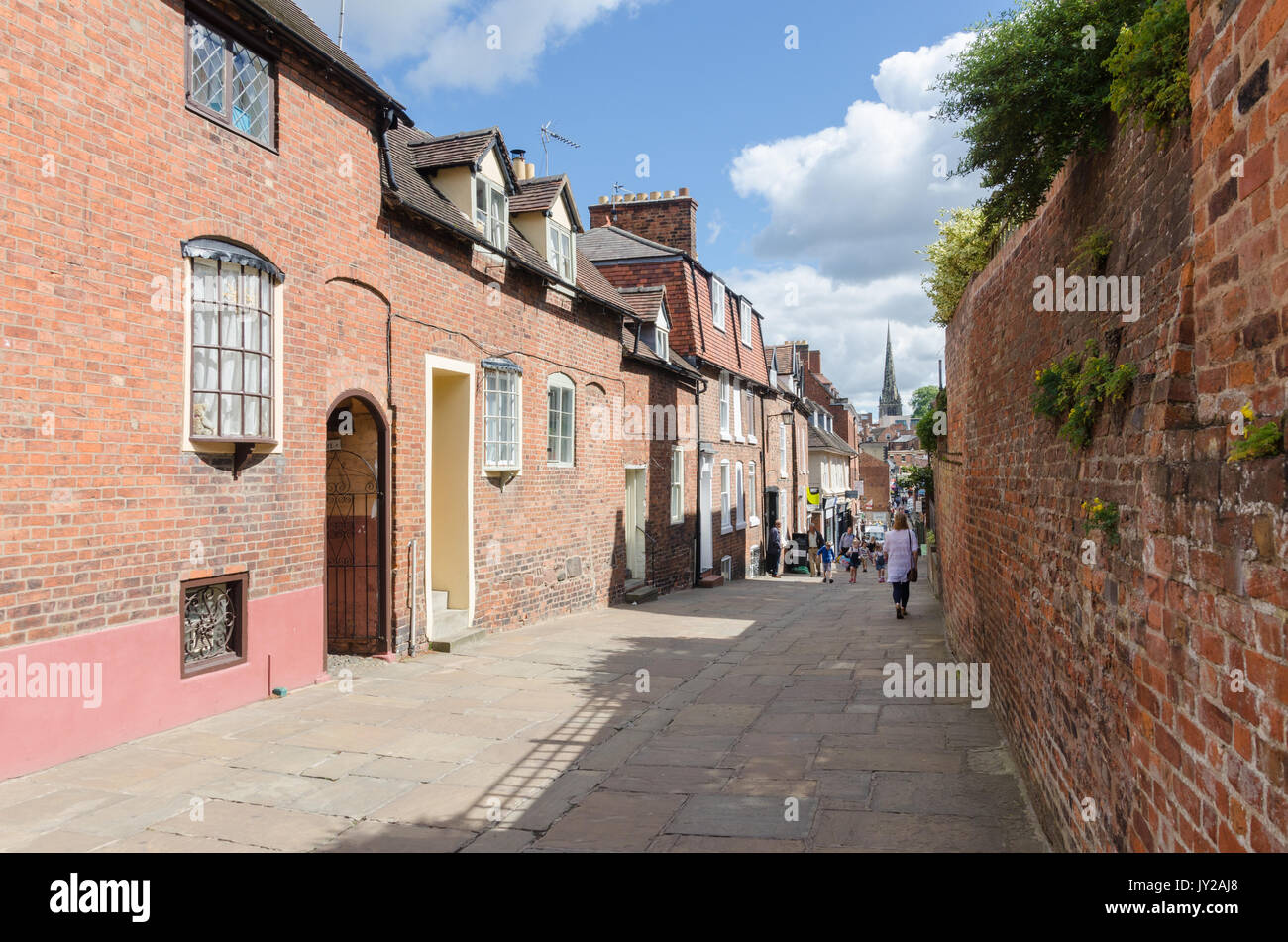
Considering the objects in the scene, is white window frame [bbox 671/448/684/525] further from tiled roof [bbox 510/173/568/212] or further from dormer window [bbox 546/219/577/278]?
tiled roof [bbox 510/173/568/212]

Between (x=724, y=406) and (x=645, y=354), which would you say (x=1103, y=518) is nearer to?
(x=645, y=354)

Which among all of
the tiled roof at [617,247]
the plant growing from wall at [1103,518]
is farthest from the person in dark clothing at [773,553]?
the plant growing from wall at [1103,518]

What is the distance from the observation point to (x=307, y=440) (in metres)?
8.86

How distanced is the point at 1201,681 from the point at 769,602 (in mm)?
16479

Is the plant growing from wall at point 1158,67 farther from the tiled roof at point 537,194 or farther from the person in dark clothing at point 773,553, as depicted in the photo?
the person in dark clothing at point 773,553

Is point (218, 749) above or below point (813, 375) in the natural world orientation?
below

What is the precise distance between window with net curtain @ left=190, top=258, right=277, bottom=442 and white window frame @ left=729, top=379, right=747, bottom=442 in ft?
61.9

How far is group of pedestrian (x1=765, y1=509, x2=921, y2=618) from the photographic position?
46.0ft

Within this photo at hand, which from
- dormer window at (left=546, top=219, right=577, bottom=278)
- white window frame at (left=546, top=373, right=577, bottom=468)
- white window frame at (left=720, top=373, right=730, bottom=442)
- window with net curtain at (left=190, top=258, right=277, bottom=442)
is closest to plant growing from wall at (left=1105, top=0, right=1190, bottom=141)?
window with net curtain at (left=190, top=258, right=277, bottom=442)

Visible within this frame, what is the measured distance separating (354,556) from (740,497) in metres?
17.8

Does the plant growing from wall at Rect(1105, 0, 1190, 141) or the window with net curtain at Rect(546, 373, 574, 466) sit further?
the window with net curtain at Rect(546, 373, 574, 466)

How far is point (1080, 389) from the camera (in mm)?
3957

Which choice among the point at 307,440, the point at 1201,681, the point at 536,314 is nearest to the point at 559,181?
the point at 536,314
